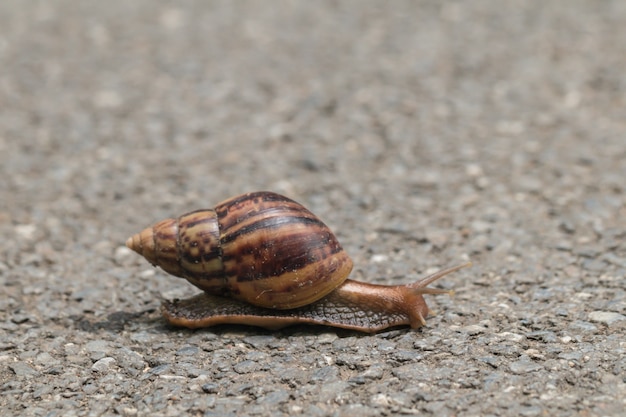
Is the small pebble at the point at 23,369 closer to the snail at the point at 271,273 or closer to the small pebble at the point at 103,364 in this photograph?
the small pebble at the point at 103,364

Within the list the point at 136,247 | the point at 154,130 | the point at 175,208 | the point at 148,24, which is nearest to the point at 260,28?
the point at 148,24

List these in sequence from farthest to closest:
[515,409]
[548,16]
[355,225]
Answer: [548,16]
[355,225]
[515,409]

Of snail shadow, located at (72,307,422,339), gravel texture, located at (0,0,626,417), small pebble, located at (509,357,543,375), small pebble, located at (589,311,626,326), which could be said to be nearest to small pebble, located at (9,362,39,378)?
gravel texture, located at (0,0,626,417)

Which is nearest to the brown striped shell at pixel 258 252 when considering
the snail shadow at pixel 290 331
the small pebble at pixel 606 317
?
the snail shadow at pixel 290 331

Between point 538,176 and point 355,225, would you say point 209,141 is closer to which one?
point 355,225

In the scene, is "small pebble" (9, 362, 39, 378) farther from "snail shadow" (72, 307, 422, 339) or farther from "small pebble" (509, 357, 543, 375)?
"small pebble" (509, 357, 543, 375)

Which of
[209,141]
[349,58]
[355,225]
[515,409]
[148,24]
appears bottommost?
[515,409]

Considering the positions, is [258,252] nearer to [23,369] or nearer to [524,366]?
[23,369]

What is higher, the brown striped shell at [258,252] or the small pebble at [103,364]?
the brown striped shell at [258,252]
